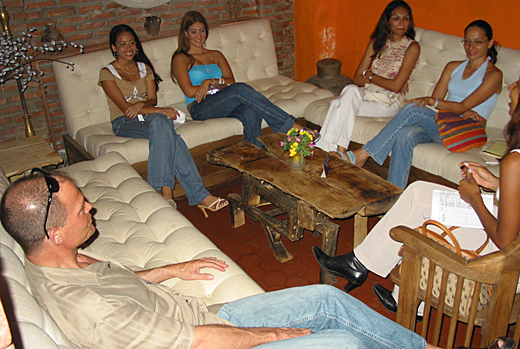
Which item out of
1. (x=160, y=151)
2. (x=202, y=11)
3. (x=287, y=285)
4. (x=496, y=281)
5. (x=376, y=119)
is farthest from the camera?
(x=202, y=11)

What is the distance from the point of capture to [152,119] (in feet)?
11.3

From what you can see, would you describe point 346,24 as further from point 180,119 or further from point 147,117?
point 147,117

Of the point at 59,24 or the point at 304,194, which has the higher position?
the point at 59,24

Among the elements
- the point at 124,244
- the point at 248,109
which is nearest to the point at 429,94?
the point at 248,109

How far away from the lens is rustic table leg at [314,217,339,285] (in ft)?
8.44

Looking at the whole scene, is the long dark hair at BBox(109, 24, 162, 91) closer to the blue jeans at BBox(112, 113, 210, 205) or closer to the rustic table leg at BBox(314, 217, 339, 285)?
the blue jeans at BBox(112, 113, 210, 205)

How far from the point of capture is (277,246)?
9.77 ft

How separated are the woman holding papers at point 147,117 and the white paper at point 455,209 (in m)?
1.64

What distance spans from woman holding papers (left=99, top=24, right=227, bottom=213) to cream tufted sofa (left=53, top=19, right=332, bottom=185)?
0.47 feet

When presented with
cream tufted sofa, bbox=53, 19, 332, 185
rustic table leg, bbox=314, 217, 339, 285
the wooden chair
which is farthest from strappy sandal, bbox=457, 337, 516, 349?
cream tufted sofa, bbox=53, 19, 332, 185

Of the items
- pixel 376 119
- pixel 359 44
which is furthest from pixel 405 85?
pixel 359 44

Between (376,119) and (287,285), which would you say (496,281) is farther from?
(376,119)

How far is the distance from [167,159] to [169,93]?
1059 millimetres

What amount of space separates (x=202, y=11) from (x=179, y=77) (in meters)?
1.33
